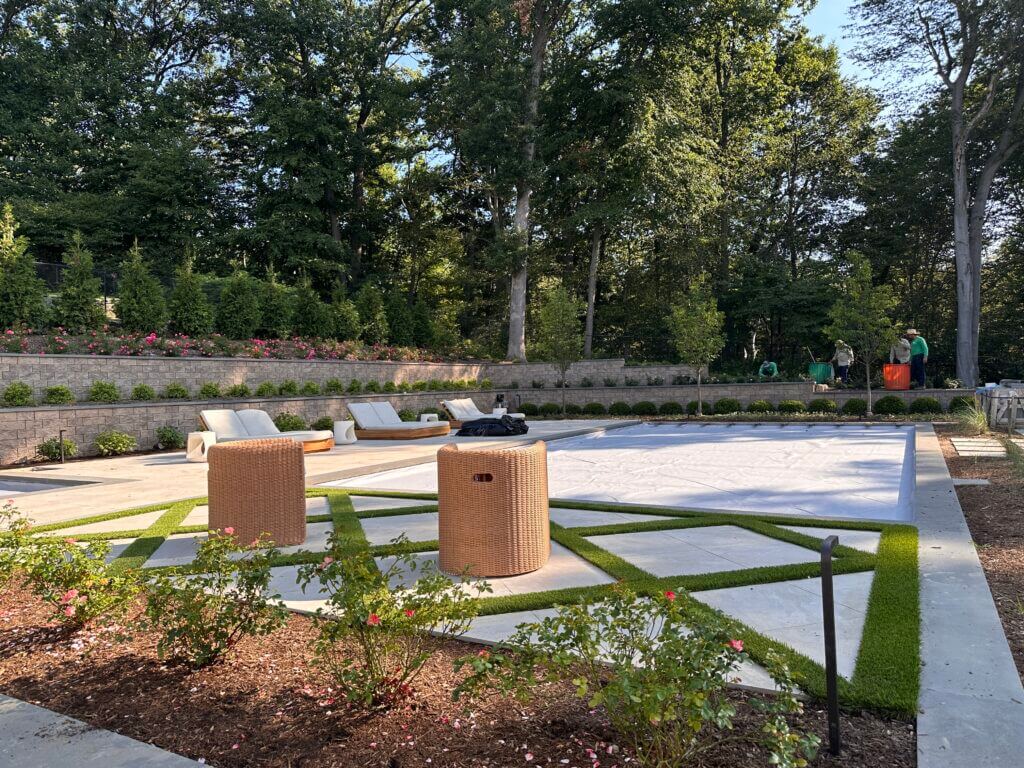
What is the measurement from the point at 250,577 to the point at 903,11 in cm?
2811

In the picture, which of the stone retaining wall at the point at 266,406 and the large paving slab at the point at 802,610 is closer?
the large paving slab at the point at 802,610

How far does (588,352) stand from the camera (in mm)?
26922

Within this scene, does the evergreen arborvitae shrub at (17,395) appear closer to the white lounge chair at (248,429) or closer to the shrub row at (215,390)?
the shrub row at (215,390)

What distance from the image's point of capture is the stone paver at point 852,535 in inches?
201

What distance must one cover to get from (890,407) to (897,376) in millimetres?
2318

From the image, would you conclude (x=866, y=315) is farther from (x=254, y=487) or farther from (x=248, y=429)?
(x=254, y=487)

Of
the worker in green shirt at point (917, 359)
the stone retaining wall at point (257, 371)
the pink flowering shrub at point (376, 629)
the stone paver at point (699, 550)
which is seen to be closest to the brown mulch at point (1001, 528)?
the stone paver at point (699, 550)

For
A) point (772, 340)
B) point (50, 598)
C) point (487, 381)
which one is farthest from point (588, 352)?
point (50, 598)

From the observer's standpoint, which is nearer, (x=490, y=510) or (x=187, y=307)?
(x=490, y=510)

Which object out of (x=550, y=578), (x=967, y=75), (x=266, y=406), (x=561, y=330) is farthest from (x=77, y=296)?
(x=967, y=75)

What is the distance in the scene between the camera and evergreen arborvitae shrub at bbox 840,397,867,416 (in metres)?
19.2

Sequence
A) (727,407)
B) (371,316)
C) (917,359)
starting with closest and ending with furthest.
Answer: (917,359) → (727,407) → (371,316)

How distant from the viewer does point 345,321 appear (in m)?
22.0

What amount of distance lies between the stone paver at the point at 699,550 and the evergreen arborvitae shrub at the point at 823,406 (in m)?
15.9
